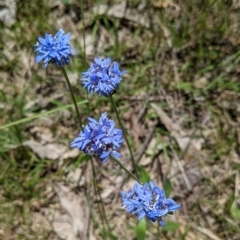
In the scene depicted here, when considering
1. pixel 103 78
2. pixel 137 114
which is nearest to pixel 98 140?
pixel 103 78

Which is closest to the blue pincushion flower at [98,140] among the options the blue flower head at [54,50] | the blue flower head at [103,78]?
the blue flower head at [103,78]

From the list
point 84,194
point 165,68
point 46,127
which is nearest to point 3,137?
point 46,127

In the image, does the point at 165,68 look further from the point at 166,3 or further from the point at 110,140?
the point at 110,140

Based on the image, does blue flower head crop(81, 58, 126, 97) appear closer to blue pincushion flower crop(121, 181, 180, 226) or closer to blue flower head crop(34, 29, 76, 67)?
blue flower head crop(34, 29, 76, 67)

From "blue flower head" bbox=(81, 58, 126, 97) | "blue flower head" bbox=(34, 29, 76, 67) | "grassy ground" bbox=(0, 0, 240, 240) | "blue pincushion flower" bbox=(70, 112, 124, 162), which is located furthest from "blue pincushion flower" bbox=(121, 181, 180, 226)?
"grassy ground" bbox=(0, 0, 240, 240)

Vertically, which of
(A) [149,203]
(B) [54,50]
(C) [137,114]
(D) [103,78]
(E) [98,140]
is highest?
(C) [137,114]

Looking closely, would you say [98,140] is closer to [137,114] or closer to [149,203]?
[149,203]
